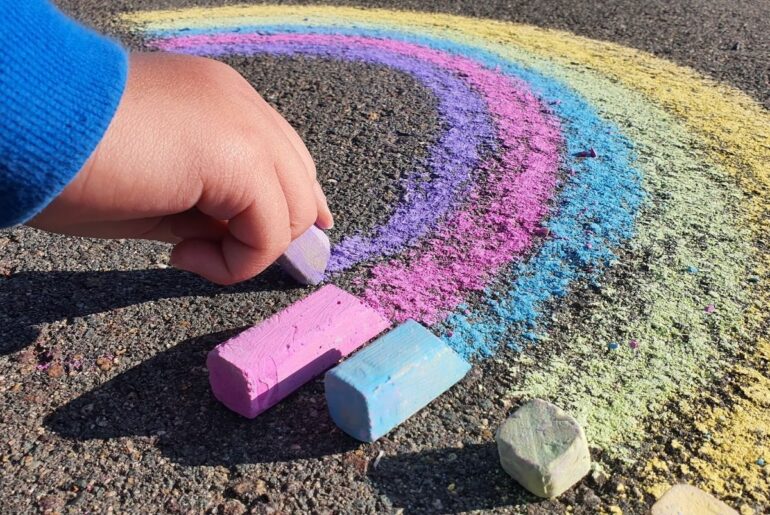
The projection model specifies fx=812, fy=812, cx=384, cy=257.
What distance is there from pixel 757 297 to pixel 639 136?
2.99ft

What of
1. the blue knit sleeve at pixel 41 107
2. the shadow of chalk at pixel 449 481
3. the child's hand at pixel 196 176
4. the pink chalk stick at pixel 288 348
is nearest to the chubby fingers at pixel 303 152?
the child's hand at pixel 196 176

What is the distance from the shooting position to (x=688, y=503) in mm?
1446

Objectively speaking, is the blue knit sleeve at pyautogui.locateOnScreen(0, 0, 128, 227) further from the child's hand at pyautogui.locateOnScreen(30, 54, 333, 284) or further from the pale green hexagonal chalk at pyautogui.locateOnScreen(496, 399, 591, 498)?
the pale green hexagonal chalk at pyautogui.locateOnScreen(496, 399, 591, 498)

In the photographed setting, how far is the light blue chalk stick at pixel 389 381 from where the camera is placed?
1.52 m

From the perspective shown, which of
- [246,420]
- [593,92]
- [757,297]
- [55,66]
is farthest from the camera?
[593,92]

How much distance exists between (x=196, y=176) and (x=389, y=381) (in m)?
0.53

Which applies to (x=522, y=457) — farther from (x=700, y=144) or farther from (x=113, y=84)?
(x=700, y=144)

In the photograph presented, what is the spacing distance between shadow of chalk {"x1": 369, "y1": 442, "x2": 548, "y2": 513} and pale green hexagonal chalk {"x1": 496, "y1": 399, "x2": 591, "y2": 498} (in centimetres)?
3

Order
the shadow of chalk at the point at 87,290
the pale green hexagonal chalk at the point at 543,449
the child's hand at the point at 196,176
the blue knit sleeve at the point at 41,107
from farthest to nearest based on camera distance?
the shadow of chalk at the point at 87,290 < the pale green hexagonal chalk at the point at 543,449 < the child's hand at the point at 196,176 < the blue knit sleeve at the point at 41,107

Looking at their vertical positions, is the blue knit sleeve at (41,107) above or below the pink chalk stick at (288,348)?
above

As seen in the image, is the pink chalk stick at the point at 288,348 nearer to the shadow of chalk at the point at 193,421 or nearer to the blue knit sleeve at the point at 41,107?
the shadow of chalk at the point at 193,421

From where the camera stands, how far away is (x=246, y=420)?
164 centimetres

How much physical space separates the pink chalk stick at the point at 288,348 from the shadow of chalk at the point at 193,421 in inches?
1.4

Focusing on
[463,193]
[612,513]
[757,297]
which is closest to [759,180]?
[757,297]
